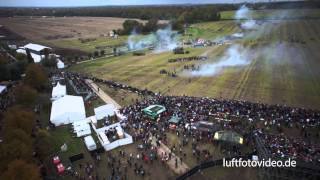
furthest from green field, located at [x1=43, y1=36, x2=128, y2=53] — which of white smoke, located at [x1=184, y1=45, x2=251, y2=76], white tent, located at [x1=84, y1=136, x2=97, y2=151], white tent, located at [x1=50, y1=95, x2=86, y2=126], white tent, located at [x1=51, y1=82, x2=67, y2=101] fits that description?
white tent, located at [x1=84, y1=136, x2=97, y2=151]

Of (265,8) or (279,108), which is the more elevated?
(265,8)

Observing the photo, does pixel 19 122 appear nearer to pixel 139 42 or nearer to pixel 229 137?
pixel 229 137

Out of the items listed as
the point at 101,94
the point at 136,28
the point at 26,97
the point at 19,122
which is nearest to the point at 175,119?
the point at 19,122

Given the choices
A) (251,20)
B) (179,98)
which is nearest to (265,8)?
(251,20)

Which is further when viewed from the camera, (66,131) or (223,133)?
(66,131)

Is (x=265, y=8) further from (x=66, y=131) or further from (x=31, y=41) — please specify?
(x=66, y=131)

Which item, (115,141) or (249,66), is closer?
(115,141)

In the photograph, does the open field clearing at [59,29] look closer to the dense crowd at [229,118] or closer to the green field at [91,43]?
the green field at [91,43]
